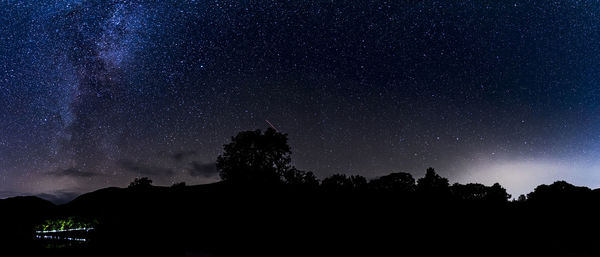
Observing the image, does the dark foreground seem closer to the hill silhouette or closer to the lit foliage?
the hill silhouette

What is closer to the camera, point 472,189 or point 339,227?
point 339,227

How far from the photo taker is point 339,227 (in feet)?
42.0

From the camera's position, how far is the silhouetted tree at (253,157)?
32438mm

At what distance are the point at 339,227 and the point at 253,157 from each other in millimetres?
21037

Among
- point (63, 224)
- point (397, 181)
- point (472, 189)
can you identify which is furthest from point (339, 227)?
point (472, 189)

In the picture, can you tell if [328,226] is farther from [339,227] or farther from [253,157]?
[253,157]

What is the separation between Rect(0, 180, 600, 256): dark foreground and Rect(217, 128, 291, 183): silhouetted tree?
14820mm

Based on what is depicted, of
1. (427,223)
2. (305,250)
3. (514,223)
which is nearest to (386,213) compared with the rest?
(427,223)

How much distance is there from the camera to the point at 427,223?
1329 centimetres

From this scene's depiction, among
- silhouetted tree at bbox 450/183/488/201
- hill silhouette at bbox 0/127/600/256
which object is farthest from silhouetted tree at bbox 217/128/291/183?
silhouetted tree at bbox 450/183/488/201

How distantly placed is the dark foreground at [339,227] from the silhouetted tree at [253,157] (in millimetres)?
14820

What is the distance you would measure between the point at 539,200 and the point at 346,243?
1158 centimetres

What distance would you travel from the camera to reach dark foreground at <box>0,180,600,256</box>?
34.2ft

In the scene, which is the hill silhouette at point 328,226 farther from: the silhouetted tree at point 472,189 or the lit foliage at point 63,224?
the silhouetted tree at point 472,189
